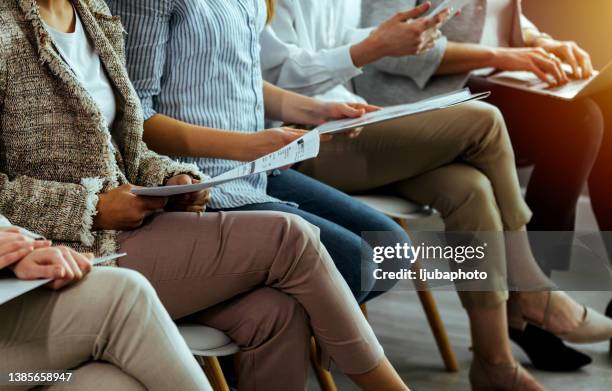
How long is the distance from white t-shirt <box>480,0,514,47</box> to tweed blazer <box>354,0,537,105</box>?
55 millimetres

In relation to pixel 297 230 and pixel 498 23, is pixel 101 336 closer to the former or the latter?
pixel 297 230

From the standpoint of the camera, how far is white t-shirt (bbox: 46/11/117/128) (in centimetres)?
130

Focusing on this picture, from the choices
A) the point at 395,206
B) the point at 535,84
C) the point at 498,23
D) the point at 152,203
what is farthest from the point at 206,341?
the point at 498,23

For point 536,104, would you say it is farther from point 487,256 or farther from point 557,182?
point 487,256

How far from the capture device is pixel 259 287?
50.8 inches

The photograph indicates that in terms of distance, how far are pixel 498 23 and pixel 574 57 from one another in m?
0.26

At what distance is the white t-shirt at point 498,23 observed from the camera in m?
2.25

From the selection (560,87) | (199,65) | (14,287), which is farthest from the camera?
(560,87)

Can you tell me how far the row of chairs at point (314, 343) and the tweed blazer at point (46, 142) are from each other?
180mm

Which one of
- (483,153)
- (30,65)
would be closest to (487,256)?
(483,153)

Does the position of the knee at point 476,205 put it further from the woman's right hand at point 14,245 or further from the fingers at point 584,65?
the woman's right hand at point 14,245

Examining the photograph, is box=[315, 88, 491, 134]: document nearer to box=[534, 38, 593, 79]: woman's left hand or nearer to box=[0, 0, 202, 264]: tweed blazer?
box=[0, 0, 202, 264]: tweed blazer

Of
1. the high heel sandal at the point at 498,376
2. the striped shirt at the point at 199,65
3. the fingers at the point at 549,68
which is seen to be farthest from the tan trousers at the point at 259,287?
the fingers at the point at 549,68

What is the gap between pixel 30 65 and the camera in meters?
1.21
